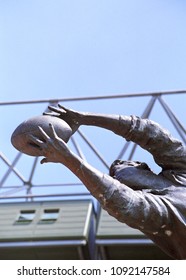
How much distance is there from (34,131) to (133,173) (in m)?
0.84

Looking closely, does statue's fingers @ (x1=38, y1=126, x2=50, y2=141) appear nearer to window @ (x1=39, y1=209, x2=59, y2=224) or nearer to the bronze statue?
the bronze statue

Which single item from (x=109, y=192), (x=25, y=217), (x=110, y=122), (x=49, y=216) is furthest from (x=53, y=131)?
(x=25, y=217)

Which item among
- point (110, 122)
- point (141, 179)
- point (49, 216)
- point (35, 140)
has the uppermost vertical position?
point (49, 216)

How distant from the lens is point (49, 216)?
21.2 m

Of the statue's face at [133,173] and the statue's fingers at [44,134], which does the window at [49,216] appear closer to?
the statue's face at [133,173]

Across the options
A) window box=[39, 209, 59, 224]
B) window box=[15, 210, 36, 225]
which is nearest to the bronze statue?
window box=[39, 209, 59, 224]

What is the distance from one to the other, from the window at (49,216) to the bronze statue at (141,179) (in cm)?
1627

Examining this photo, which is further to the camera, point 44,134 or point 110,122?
point 110,122

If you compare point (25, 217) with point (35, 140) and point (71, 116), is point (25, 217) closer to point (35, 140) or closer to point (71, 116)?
point (71, 116)

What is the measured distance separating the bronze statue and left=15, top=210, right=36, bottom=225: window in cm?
1641

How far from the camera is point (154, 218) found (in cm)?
432

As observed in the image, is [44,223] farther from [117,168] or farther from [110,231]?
[117,168]

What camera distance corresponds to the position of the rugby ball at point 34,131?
445 centimetres
